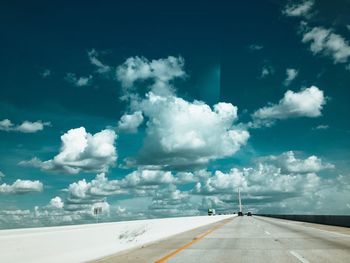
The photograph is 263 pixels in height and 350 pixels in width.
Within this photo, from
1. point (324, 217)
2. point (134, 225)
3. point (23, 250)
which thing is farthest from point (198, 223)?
point (23, 250)

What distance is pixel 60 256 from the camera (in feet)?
29.2

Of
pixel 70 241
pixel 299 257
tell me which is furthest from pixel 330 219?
pixel 70 241

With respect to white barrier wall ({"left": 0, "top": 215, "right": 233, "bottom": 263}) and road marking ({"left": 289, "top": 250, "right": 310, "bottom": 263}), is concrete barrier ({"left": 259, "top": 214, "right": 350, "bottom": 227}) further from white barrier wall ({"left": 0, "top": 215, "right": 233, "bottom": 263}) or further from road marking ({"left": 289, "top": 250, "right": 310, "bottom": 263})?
road marking ({"left": 289, "top": 250, "right": 310, "bottom": 263})

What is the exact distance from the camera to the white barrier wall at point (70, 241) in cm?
727

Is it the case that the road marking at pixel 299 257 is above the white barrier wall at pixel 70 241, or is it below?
below

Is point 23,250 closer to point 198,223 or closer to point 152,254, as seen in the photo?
point 152,254

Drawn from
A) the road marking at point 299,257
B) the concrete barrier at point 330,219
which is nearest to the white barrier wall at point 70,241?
the road marking at point 299,257

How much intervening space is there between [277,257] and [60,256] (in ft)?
20.3

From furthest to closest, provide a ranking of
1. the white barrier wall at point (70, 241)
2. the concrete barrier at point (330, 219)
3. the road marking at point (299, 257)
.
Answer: the concrete barrier at point (330, 219)
the road marking at point (299, 257)
the white barrier wall at point (70, 241)

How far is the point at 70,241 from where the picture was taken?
9.60 m

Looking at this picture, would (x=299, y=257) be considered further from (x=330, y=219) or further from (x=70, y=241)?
(x=330, y=219)

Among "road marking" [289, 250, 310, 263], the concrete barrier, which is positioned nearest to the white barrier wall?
"road marking" [289, 250, 310, 263]

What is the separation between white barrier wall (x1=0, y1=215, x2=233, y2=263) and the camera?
23.9 feet

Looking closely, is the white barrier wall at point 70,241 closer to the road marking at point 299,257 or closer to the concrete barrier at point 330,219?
the road marking at point 299,257
